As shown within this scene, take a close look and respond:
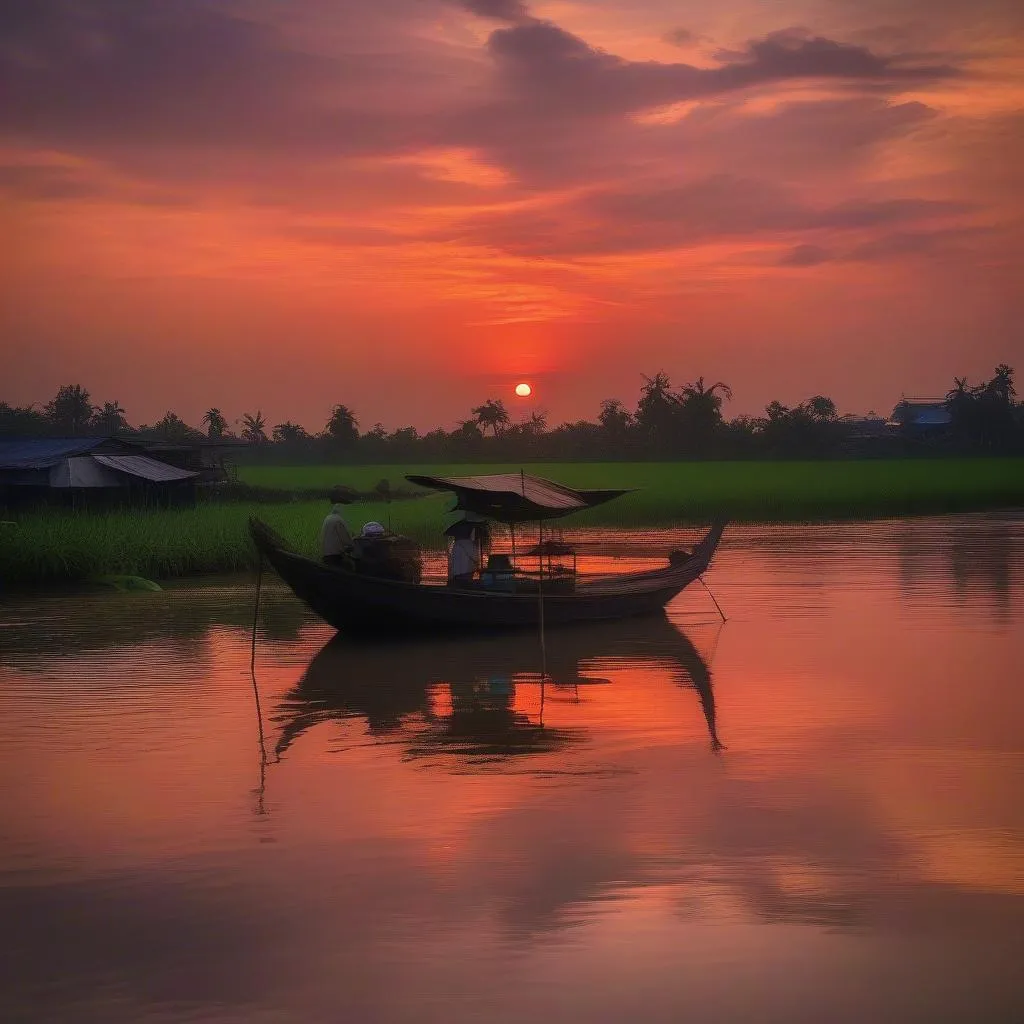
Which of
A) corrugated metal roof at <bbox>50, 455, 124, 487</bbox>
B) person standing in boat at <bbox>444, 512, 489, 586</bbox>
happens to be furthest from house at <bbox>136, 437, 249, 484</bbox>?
person standing in boat at <bbox>444, 512, 489, 586</bbox>

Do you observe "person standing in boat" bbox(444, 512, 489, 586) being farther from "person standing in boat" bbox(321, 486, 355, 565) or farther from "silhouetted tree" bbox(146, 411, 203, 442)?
"silhouetted tree" bbox(146, 411, 203, 442)

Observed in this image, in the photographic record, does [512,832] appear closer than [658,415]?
Yes

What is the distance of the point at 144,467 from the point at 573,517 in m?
11.0

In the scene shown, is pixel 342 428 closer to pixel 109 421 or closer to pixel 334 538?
pixel 109 421

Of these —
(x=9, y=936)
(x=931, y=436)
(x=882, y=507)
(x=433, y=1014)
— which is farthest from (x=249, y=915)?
(x=931, y=436)

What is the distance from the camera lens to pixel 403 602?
13.4m

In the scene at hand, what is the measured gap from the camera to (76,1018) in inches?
184

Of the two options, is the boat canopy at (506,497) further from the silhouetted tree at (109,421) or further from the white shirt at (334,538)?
the silhouetted tree at (109,421)

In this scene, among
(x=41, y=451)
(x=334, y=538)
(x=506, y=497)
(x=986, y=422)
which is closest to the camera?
(x=334, y=538)

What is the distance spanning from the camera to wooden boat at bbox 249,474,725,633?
13.2 metres

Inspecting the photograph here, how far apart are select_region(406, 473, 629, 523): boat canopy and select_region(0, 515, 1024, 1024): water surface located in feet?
4.21

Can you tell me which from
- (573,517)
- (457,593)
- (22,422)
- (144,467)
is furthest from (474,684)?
(22,422)

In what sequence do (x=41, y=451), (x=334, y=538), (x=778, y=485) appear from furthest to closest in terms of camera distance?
(x=778, y=485) < (x=41, y=451) < (x=334, y=538)

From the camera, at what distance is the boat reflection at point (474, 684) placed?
9.46 meters
